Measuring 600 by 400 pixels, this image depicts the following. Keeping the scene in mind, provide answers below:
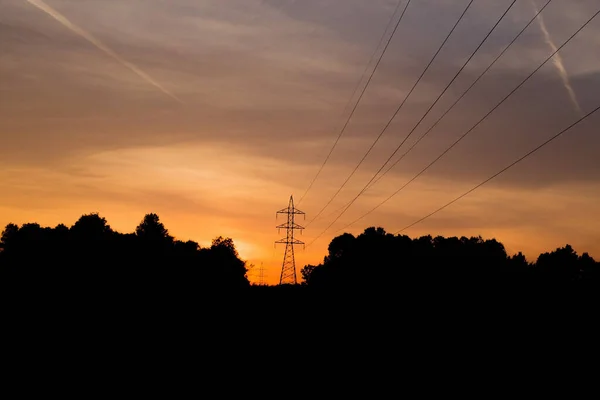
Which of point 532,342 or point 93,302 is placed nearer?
point 532,342

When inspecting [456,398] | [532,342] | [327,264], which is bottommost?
[456,398]

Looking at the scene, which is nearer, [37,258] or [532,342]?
[532,342]

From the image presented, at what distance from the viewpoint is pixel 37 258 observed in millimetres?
53188

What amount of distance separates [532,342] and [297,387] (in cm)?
1384

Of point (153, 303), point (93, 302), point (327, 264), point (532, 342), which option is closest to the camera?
point (532, 342)

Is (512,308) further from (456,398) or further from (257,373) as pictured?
(257,373)

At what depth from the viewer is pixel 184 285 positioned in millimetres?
56062

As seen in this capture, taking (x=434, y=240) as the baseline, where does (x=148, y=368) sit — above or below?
below

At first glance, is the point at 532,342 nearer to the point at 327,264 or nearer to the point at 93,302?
the point at 93,302

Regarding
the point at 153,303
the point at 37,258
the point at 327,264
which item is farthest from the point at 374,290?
the point at 327,264

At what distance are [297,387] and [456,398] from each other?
6.43 m

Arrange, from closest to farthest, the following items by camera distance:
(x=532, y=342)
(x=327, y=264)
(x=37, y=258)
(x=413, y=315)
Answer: (x=532, y=342), (x=413, y=315), (x=37, y=258), (x=327, y=264)

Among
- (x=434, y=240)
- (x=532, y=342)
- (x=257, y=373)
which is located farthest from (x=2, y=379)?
(x=434, y=240)

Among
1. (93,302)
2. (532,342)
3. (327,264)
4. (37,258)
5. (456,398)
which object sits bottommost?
(456,398)
